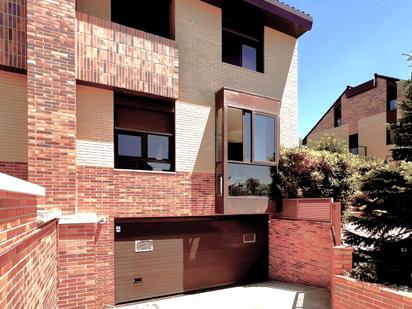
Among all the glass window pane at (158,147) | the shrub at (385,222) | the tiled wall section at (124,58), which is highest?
the tiled wall section at (124,58)

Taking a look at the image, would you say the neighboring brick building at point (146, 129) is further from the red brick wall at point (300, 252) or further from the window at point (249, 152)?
the red brick wall at point (300, 252)

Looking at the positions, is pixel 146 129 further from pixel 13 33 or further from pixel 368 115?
pixel 368 115

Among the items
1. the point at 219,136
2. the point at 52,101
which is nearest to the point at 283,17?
the point at 219,136

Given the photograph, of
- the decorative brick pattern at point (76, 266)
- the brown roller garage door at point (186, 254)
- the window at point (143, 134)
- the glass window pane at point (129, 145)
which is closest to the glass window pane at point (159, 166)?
the window at point (143, 134)

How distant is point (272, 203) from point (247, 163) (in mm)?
1701

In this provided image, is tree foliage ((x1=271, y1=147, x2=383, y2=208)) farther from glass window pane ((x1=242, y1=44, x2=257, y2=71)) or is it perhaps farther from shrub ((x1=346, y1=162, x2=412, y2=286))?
glass window pane ((x1=242, y1=44, x2=257, y2=71))

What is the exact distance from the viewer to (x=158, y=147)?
809 centimetres

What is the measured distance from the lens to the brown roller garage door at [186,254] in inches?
301

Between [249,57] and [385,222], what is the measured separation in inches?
262

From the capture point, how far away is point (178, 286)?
8305 mm

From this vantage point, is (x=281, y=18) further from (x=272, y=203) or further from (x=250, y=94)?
(x=272, y=203)

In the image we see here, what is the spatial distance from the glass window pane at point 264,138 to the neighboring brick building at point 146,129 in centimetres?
3

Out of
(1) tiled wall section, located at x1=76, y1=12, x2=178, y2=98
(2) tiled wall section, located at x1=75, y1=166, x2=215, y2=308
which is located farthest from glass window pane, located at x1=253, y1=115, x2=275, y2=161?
(1) tiled wall section, located at x1=76, y1=12, x2=178, y2=98

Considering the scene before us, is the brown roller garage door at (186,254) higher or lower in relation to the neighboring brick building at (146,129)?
lower
